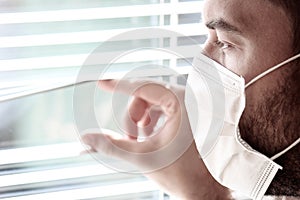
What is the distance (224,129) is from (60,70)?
430mm

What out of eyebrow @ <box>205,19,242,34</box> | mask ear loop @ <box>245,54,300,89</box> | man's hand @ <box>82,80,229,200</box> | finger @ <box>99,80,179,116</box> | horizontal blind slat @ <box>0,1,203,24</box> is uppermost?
eyebrow @ <box>205,19,242,34</box>

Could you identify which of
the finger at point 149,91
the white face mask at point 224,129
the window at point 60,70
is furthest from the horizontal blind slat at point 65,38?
the white face mask at point 224,129

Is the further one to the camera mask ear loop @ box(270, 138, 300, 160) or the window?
the window

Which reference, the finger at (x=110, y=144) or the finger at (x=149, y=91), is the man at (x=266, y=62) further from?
the finger at (x=149, y=91)

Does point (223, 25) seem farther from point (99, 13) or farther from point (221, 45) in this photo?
point (99, 13)

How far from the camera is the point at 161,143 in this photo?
1277 mm

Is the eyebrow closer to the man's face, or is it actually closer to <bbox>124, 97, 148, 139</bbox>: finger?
the man's face

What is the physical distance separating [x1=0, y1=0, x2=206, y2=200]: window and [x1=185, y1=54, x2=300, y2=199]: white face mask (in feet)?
0.56

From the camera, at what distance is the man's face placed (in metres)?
1.07

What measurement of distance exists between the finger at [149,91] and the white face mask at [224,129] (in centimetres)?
12

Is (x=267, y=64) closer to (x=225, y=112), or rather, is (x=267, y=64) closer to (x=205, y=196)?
(x=225, y=112)

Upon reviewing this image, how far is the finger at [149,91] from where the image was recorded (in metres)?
1.27

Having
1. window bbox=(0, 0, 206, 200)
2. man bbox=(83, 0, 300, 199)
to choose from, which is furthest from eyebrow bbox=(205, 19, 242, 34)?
window bbox=(0, 0, 206, 200)

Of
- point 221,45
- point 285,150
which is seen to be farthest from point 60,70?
point 285,150
